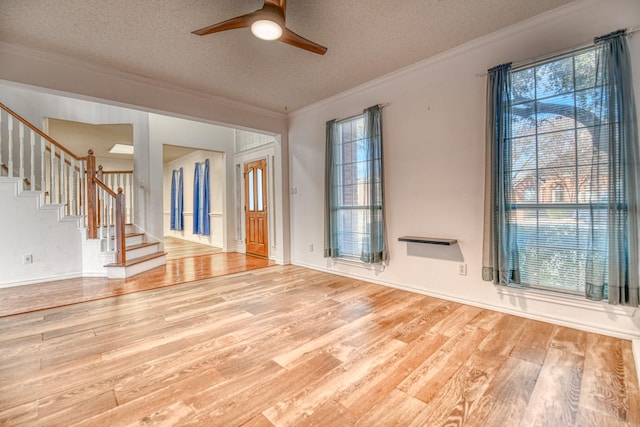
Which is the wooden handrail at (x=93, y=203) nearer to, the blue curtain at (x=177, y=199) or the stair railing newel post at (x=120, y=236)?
the stair railing newel post at (x=120, y=236)

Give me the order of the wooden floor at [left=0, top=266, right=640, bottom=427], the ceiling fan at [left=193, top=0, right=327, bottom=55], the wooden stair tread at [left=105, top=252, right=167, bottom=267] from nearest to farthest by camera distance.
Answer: the wooden floor at [left=0, top=266, right=640, bottom=427] < the ceiling fan at [left=193, top=0, right=327, bottom=55] < the wooden stair tread at [left=105, top=252, right=167, bottom=267]

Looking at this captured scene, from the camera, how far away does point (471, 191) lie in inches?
115

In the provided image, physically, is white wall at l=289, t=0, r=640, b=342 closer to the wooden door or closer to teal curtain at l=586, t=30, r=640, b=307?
teal curtain at l=586, t=30, r=640, b=307

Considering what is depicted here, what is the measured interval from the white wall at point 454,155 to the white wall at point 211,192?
443 cm

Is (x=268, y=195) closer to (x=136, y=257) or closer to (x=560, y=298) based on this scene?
(x=136, y=257)

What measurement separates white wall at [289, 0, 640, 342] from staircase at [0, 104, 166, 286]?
370cm

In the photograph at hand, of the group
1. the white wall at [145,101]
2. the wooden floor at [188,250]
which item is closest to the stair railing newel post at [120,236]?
the white wall at [145,101]

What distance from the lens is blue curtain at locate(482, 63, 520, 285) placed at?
262 centimetres

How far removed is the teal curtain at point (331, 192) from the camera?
4.21 metres

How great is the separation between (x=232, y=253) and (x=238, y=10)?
5.17 metres

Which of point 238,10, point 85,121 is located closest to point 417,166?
point 238,10

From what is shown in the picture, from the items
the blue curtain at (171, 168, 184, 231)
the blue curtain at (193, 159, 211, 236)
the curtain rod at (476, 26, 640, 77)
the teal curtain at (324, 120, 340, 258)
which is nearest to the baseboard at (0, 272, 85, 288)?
the blue curtain at (193, 159, 211, 236)

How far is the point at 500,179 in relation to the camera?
2.64 metres

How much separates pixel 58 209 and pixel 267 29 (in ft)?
14.0
